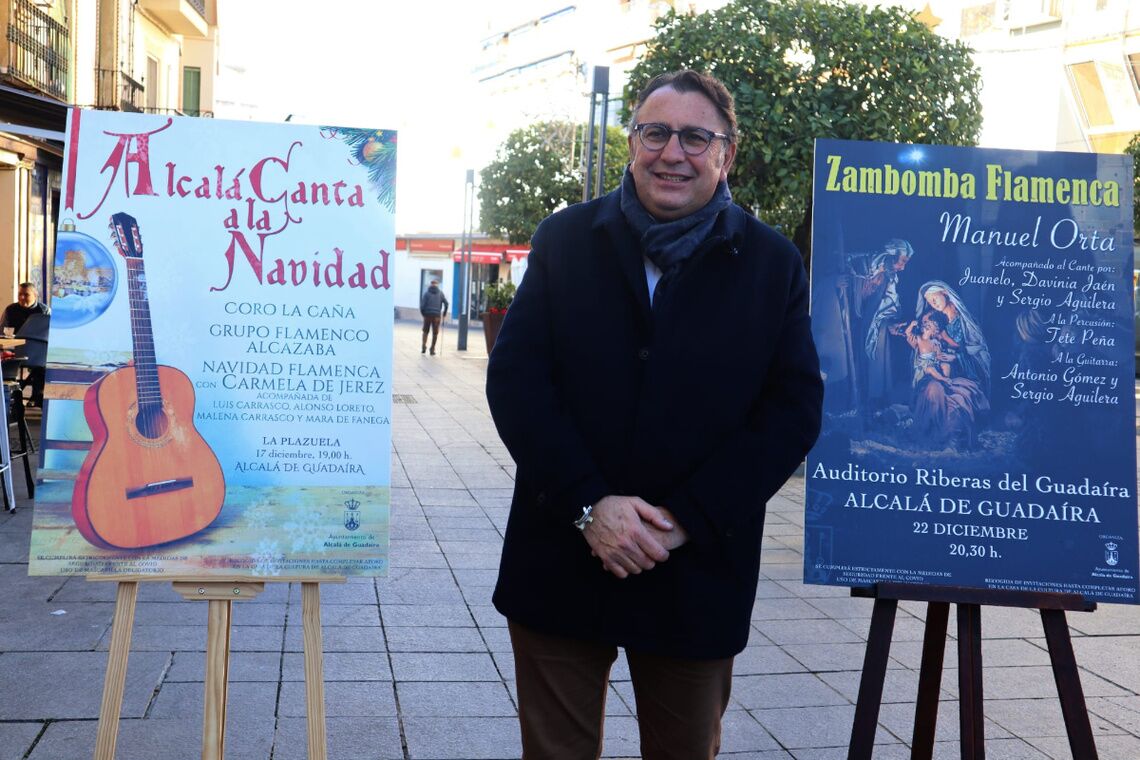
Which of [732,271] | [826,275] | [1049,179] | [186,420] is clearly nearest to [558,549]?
[732,271]

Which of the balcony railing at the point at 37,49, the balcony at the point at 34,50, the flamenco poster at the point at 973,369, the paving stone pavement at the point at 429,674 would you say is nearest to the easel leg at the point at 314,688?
the paving stone pavement at the point at 429,674

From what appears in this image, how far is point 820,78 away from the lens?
9234 millimetres

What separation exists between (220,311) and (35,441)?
7.77 meters

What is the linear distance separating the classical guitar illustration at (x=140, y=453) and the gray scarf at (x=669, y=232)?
1.26 metres

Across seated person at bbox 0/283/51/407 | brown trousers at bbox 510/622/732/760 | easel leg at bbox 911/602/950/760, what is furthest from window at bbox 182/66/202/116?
brown trousers at bbox 510/622/732/760

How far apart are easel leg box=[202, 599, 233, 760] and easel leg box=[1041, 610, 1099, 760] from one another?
6.89 ft

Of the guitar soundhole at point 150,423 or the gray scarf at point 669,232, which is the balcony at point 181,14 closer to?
the guitar soundhole at point 150,423

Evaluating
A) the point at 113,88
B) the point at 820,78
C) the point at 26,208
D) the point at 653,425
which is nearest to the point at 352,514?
the point at 653,425

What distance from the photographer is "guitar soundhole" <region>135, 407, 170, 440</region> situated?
3096 millimetres

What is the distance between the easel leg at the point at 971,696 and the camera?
122 inches

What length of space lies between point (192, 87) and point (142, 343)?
2771 centimetres

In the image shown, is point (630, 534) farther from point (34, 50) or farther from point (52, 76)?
point (52, 76)

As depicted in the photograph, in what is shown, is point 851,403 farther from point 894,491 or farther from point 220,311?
point 220,311

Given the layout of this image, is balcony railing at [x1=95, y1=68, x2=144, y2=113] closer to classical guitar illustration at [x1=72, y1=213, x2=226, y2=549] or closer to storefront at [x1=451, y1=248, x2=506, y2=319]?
classical guitar illustration at [x1=72, y1=213, x2=226, y2=549]
